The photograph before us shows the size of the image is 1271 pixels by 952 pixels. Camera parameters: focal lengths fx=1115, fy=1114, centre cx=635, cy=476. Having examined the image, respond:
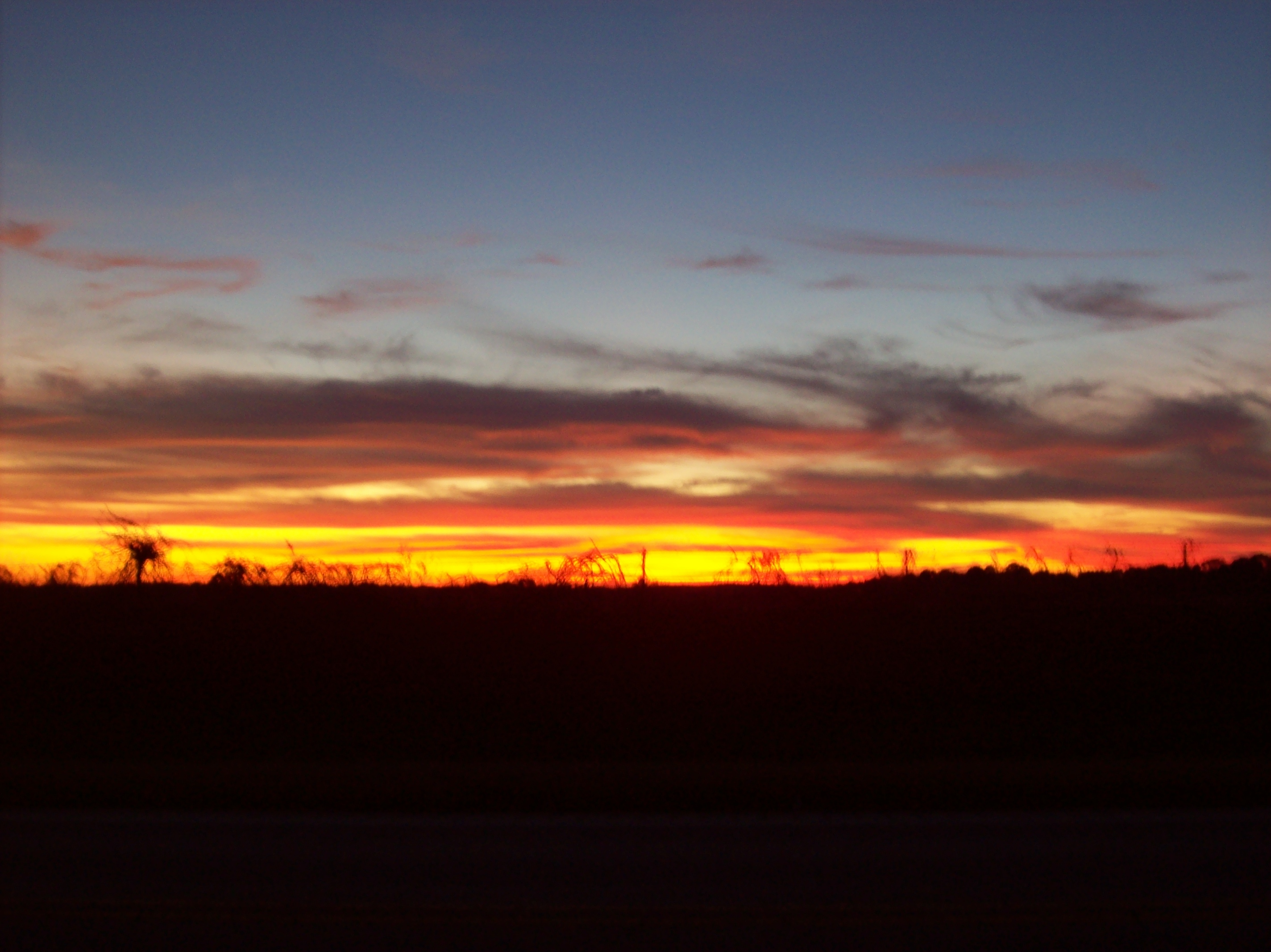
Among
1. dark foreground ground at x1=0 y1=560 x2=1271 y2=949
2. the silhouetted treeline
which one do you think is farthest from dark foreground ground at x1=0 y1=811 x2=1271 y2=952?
the silhouetted treeline

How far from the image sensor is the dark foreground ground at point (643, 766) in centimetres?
705

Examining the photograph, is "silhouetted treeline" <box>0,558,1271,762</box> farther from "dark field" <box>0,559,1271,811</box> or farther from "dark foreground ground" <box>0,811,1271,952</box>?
"dark foreground ground" <box>0,811,1271,952</box>

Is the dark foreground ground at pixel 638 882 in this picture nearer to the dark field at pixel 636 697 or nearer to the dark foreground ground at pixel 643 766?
the dark foreground ground at pixel 643 766

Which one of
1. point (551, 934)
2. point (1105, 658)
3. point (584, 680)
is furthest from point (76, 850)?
point (1105, 658)

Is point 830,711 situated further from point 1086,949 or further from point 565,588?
point 1086,949

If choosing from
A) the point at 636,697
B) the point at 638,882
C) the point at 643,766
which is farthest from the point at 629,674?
the point at 638,882

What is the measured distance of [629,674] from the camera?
67.1 feet

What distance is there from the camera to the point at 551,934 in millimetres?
6566

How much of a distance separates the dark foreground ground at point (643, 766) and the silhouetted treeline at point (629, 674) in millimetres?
81

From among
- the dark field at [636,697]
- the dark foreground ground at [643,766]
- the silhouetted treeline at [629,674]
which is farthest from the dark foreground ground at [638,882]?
the silhouetted treeline at [629,674]

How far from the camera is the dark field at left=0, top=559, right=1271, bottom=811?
12.2 m

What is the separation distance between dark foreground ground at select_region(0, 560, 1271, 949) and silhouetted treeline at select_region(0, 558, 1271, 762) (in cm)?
8

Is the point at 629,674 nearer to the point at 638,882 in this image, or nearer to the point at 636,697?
the point at 636,697

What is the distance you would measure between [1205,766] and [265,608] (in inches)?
695
